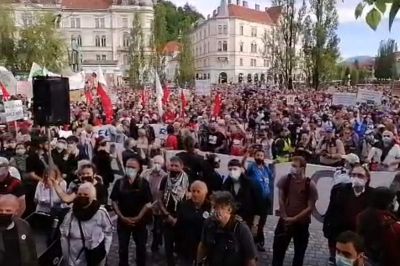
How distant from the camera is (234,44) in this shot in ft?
393

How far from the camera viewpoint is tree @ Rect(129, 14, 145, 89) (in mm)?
51562

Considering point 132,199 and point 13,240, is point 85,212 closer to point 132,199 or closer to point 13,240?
point 13,240

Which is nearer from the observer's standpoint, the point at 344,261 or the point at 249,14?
the point at 344,261

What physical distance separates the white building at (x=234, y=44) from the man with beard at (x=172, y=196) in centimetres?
11026

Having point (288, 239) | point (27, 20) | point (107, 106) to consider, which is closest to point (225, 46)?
point (27, 20)

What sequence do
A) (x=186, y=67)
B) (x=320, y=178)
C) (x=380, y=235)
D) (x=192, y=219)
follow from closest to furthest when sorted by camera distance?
(x=380, y=235) < (x=192, y=219) < (x=320, y=178) < (x=186, y=67)

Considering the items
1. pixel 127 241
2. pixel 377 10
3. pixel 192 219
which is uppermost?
pixel 377 10

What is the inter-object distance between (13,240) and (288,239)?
140 inches

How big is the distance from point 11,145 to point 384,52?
88.4 metres

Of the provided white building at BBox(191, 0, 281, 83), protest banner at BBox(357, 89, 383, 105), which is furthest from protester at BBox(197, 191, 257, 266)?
white building at BBox(191, 0, 281, 83)

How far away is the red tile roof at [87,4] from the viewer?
347ft

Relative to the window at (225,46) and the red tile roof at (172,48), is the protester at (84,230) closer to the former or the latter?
the red tile roof at (172,48)

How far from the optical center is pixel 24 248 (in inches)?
194

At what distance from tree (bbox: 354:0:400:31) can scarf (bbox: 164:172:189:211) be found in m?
5.04
